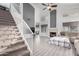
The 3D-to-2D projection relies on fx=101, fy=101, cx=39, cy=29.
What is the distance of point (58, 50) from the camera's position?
2041 mm

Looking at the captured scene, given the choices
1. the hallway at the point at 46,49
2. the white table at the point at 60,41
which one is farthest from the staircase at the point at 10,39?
the white table at the point at 60,41

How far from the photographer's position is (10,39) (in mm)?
1988

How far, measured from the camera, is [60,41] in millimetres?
2090

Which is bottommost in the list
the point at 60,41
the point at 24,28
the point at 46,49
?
the point at 46,49

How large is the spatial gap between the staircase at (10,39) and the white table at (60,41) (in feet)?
1.83

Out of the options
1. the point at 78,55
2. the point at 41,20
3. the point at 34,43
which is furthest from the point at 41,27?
the point at 78,55

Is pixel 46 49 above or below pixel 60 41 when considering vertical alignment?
below

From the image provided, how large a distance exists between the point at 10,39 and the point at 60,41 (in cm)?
101

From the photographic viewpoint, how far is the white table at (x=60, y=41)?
204 cm

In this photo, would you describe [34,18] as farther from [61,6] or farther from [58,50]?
[58,50]

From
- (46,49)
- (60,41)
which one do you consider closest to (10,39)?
(46,49)

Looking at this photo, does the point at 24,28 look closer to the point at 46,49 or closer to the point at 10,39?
the point at 10,39

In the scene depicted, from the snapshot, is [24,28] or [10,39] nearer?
[10,39]

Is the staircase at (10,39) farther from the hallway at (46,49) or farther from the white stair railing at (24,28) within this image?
the hallway at (46,49)
